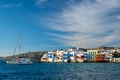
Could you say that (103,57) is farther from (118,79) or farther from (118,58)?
(118,79)

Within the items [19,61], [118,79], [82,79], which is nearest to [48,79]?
[82,79]

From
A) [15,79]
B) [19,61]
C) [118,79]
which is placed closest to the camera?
[118,79]

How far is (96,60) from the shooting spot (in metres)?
197

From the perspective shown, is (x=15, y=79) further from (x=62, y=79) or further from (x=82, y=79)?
(x=82, y=79)

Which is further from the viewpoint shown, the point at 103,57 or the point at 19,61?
the point at 103,57

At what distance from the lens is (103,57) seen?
646ft

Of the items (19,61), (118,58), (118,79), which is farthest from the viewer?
(118,58)

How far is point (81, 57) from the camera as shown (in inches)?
7840

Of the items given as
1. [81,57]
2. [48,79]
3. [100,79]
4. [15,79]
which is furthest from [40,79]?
[81,57]

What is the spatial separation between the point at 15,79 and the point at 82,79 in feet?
47.0

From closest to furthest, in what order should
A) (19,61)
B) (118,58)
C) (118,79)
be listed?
1. (118,79)
2. (19,61)
3. (118,58)

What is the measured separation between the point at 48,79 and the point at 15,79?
287 inches

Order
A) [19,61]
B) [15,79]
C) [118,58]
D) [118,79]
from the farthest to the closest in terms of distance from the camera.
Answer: [118,58]
[19,61]
[15,79]
[118,79]

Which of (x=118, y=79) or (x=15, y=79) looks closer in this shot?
(x=118, y=79)
